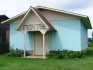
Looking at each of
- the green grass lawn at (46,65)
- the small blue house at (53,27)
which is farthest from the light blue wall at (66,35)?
the green grass lawn at (46,65)

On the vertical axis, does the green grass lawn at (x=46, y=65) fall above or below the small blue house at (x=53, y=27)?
below

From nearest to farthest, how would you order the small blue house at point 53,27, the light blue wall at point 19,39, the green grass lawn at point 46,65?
the green grass lawn at point 46,65
the small blue house at point 53,27
the light blue wall at point 19,39

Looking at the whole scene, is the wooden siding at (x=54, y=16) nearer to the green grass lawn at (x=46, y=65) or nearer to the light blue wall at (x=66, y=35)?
the light blue wall at (x=66, y=35)

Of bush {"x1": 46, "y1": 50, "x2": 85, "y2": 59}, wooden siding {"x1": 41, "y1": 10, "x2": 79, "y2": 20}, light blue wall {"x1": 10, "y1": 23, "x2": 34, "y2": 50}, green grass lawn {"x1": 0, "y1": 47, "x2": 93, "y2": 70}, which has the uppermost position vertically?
wooden siding {"x1": 41, "y1": 10, "x2": 79, "y2": 20}

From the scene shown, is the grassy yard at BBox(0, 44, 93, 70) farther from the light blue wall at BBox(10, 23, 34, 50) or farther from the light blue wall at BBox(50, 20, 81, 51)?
the light blue wall at BBox(10, 23, 34, 50)

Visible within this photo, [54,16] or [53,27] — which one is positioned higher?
[54,16]

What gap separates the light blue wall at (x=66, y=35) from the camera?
1972cm

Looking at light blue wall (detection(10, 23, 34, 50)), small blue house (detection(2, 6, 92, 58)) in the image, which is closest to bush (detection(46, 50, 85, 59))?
small blue house (detection(2, 6, 92, 58))

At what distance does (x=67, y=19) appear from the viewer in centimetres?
2011

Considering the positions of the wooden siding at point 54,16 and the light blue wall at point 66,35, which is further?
the wooden siding at point 54,16

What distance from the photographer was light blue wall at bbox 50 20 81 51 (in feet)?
64.7

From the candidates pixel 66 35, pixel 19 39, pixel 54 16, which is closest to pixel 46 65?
pixel 66 35

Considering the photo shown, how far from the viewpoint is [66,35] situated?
2000cm

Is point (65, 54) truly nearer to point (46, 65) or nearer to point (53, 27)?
point (53, 27)
